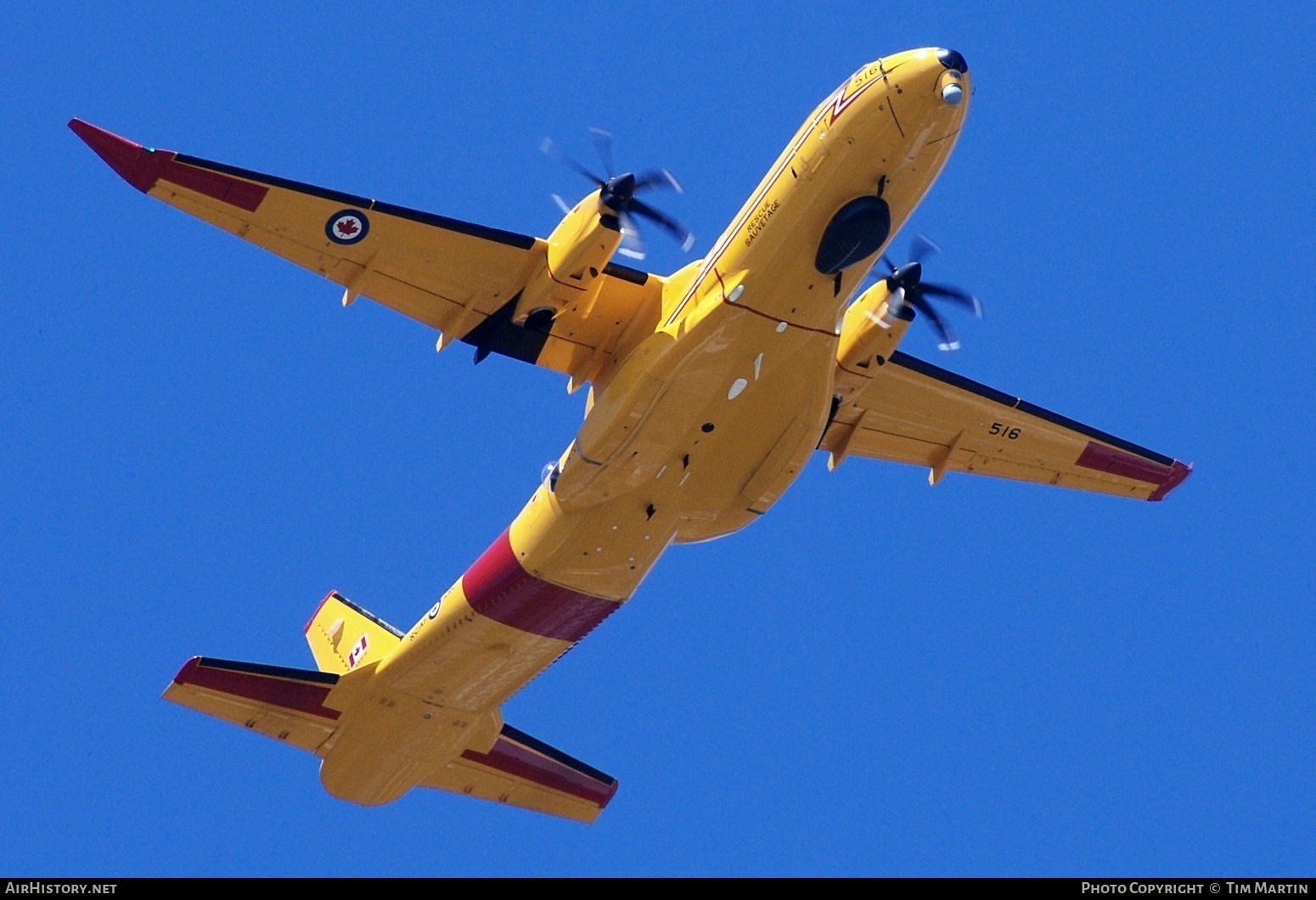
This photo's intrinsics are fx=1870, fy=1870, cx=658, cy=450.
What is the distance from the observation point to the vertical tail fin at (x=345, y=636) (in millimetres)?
29688

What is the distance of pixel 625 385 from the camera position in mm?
24812

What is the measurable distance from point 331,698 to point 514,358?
6296 millimetres

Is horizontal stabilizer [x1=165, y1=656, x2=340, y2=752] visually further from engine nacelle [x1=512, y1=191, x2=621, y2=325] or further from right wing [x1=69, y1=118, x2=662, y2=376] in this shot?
engine nacelle [x1=512, y1=191, x2=621, y2=325]

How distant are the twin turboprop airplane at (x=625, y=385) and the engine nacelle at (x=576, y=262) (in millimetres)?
33

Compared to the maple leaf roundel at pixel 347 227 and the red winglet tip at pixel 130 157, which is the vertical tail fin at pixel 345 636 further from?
the red winglet tip at pixel 130 157

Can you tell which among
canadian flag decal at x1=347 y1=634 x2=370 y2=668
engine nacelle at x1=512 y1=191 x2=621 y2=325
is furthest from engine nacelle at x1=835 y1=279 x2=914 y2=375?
canadian flag decal at x1=347 y1=634 x2=370 y2=668

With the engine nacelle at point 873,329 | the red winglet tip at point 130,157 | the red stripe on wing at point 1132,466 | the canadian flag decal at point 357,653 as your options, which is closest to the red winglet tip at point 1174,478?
the red stripe on wing at point 1132,466

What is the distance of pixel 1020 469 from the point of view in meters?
29.9

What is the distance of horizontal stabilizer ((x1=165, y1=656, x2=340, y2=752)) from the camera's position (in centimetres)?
2783

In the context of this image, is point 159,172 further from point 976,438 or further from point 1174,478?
point 1174,478

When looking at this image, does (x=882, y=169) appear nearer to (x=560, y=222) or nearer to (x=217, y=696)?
(x=560, y=222)
